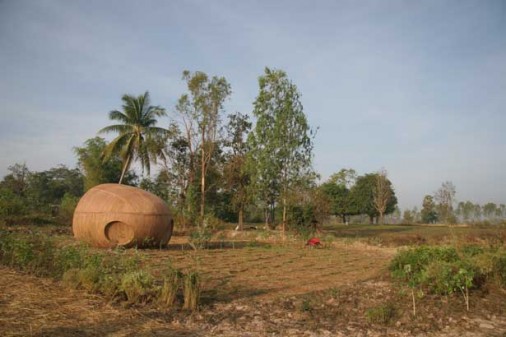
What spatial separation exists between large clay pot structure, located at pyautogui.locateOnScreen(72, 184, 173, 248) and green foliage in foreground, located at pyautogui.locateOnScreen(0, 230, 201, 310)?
5.22 metres

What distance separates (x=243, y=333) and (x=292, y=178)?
758 inches

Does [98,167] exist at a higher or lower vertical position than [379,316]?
higher

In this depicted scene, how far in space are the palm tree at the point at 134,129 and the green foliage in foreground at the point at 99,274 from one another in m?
23.4

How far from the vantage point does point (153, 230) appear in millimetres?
14008

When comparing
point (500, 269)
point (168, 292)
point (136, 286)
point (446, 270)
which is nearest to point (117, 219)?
point (136, 286)

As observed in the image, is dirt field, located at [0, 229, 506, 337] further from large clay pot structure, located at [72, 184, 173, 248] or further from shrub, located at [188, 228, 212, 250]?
large clay pot structure, located at [72, 184, 173, 248]

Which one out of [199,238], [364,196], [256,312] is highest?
[364,196]

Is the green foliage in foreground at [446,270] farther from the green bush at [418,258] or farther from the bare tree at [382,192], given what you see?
the bare tree at [382,192]

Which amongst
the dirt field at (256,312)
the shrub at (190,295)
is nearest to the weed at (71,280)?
the dirt field at (256,312)

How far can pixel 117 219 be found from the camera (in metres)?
13.3

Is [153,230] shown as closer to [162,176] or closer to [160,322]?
[160,322]

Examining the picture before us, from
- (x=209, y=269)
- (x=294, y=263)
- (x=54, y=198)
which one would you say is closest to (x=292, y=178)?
(x=294, y=263)

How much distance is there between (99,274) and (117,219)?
7105 millimetres

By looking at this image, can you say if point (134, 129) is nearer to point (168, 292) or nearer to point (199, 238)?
point (199, 238)
